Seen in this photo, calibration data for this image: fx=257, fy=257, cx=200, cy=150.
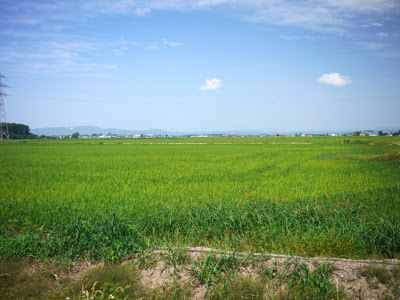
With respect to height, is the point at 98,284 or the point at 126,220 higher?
the point at 126,220

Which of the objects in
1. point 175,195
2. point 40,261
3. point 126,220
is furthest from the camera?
point 175,195

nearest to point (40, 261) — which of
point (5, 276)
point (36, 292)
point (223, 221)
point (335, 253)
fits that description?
point (5, 276)

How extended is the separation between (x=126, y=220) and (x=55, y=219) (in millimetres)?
1782

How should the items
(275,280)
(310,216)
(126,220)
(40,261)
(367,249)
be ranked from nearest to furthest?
1. (275,280)
2. (40,261)
3. (367,249)
4. (126,220)
5. (310,216)

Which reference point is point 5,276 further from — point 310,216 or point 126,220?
point 310,216

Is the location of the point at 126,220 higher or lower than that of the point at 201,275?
higher

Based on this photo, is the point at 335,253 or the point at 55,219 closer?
the point at 335,253

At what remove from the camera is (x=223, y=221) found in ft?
16.6

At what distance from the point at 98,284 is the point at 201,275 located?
4.57 ft

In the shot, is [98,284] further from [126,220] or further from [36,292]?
[126,220]

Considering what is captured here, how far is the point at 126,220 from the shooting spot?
4.86 m

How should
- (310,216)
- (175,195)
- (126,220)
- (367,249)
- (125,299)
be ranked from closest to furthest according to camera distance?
(125,299) < (367,249) < (126,220) < (310,216) < (175,195)

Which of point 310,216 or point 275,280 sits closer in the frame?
point 275,280

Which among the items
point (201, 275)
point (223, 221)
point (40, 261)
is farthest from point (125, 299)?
point (223, 221)
